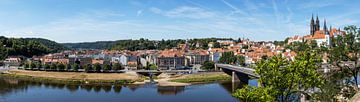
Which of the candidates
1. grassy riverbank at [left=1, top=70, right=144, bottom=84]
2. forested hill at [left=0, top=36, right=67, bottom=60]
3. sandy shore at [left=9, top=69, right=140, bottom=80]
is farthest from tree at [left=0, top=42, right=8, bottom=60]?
sandy shore at [left=9, top=69, right=140, bottom=80]

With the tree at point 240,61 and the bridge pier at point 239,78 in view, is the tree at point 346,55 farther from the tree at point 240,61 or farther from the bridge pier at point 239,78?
the tree at point 240,61

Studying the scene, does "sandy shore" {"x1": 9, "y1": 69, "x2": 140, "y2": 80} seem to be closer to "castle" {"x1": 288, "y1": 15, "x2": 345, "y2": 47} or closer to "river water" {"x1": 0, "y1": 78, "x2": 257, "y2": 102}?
"river water" {"x1": 0, "y1": 78, "x2": 257, "y2": 102}

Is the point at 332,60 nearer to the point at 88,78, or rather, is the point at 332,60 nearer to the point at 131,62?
the point at 88,78

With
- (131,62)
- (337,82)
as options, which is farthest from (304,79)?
(131,62)

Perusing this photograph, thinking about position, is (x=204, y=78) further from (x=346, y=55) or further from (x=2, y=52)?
(x=2, y=52)

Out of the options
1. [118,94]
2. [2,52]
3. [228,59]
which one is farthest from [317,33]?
[2,52]

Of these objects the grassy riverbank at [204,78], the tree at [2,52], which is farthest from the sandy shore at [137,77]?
the tree at [2,52]
